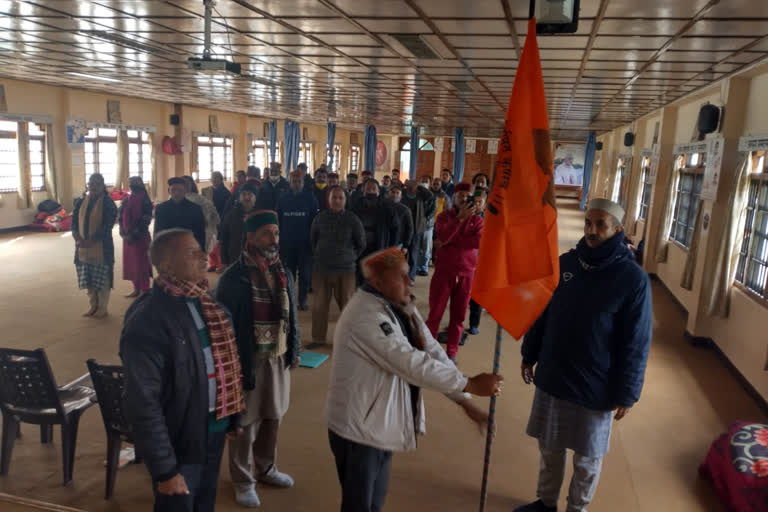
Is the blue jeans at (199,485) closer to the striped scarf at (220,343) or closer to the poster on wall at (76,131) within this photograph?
the striped scarf at (220,343)

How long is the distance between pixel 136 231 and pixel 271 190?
1.96 meters

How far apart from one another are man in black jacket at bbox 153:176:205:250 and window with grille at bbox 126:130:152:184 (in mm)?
10314

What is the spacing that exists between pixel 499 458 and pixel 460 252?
6.13 ft

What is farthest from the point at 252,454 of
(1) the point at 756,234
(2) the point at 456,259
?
(1) the point at 756,234

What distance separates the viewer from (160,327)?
183cm

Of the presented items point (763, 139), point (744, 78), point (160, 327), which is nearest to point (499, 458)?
point (160, 327)

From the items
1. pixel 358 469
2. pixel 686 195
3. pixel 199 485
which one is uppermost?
pixel 686 195

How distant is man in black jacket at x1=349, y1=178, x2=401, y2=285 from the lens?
631 cm

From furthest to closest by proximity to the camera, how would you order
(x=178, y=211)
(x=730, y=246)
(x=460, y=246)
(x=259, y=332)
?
(x=178, y=211) < (x=730, y=246) < (x=460, y=246) < (x=259, y=332)

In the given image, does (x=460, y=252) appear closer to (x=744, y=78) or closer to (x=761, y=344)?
(x=761, y=344)

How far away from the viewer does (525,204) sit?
2383mm

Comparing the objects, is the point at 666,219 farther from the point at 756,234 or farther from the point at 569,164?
the point at 569,164

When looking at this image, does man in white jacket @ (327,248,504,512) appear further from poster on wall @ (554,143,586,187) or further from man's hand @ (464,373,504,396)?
poster on wall @ (554,143,586,187)

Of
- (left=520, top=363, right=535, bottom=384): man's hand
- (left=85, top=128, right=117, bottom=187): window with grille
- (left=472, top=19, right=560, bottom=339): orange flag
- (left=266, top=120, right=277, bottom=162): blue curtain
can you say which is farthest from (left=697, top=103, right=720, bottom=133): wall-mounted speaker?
(left=266, top=120, right=277, bottom=162): blue curtain
